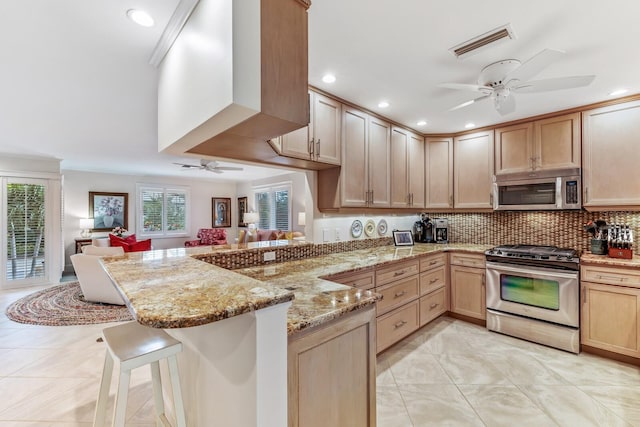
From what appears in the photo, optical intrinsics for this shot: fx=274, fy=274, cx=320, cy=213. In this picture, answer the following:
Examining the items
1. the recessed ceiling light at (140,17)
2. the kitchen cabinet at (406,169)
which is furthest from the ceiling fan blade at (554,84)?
the recessed ceiling light at (140,17)

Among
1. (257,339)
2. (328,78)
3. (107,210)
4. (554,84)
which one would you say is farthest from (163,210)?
(554,84)

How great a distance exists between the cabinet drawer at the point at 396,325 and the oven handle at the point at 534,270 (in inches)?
38.9

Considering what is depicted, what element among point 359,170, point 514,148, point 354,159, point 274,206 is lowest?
point 274,206

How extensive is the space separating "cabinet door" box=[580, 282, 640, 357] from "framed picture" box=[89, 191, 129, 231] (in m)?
8.86

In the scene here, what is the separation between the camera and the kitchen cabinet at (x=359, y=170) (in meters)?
2.66

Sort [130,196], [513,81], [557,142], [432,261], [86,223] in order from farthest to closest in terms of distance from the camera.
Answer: [130,196]
[86,223]
[432,261]
[557,142]
[513,81]

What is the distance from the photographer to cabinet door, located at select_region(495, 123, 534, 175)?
10.3 ft

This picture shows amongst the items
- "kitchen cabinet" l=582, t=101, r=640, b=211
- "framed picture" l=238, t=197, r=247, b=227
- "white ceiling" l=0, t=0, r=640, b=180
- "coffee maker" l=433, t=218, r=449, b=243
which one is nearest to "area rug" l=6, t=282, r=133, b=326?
"white ceiling" l=0, t=0, r=640, b=180

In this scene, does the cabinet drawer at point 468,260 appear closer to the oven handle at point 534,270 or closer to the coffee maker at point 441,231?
the oven handle at point 534,270

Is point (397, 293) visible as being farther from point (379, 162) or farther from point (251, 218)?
point (251, 218)

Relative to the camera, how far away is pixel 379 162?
3072mm

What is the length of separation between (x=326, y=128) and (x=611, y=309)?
3.01 metres

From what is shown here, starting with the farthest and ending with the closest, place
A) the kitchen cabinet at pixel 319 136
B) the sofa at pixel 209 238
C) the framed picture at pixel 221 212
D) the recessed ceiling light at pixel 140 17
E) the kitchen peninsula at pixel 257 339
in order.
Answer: the framed picture at pixel 221 212, the sofa at pixel 209 238, the kitchen cabinet at pixel 319 136, the recessed ceiling light at pixel 140 17, the kitchen peninsula at pixel 257 339

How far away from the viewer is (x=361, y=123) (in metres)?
2.86
